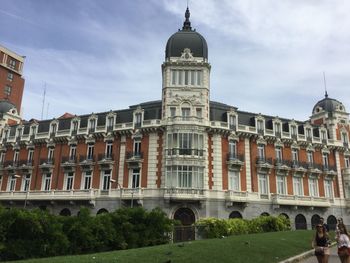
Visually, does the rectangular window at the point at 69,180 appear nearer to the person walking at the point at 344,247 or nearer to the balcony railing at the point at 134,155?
the balcony railing at the point at 134,155

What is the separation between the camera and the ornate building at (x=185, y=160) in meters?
40.3

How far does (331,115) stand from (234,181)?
67.2 ft

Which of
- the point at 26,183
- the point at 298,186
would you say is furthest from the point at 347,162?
the point at 26,183

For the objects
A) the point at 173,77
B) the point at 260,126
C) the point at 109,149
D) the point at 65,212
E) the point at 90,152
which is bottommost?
the point at 65,212

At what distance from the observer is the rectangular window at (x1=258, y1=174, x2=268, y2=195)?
4416 centimetres

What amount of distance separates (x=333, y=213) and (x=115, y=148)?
97.4 ft

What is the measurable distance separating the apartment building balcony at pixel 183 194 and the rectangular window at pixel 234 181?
458cm

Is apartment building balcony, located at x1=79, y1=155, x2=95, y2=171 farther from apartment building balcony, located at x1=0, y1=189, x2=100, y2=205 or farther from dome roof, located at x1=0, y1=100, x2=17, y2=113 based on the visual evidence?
→ dome roof, located at x1=0, y1=100, x2=17, y2=113

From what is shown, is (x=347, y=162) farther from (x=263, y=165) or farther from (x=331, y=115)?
(x=263, y=165)

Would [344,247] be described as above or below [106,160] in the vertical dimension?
below

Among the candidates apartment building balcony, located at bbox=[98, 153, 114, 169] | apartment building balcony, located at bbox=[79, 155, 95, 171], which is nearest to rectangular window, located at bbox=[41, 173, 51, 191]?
apartment building balcony, located at bbox=[79, 155, 95, 171]

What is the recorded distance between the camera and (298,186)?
46.7 meters

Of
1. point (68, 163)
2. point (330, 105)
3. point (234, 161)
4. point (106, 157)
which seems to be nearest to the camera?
point (234, 161)

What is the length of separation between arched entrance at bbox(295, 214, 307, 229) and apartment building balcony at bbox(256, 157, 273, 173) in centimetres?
719
